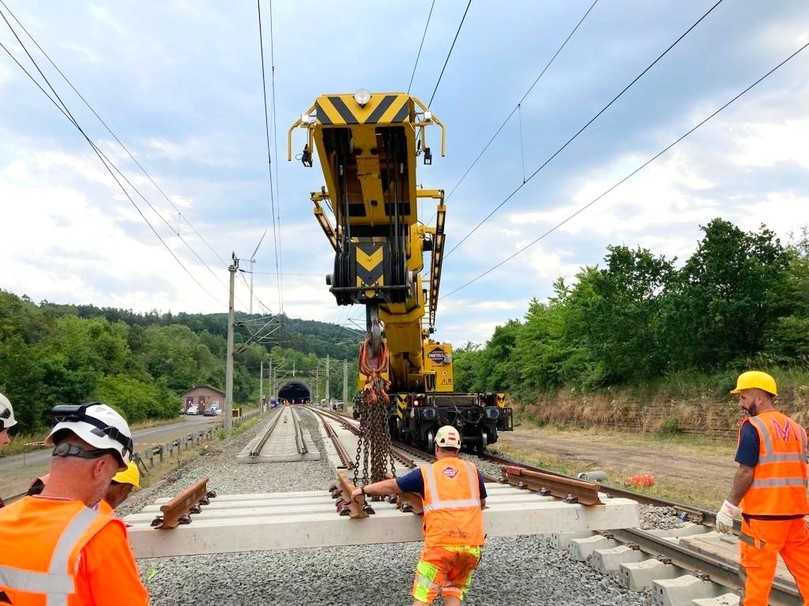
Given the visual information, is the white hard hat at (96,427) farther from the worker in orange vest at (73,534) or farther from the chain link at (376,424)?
the chain link at (376,424)

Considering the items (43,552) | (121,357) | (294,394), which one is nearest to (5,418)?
(43,552)

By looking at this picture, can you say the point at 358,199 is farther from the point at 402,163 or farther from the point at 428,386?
the point at 428,386

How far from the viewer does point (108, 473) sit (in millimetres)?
1936

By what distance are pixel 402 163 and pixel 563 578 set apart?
470 centimetres

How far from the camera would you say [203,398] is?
106438 millimetres

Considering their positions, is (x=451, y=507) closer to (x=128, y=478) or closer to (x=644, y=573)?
(x=128, y=478)

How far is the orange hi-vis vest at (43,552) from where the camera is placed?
1656 mm

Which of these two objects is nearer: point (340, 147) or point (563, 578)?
point (563, 578)

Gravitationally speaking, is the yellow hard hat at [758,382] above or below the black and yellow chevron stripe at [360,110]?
below

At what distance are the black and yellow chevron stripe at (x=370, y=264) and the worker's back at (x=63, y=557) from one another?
5.54 meters

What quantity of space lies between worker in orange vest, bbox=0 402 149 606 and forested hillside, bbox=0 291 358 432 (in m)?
22.4

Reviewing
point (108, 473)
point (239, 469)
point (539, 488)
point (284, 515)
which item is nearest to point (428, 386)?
point (239, 469)

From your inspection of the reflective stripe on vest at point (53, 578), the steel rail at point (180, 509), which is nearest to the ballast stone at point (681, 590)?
the steel rail at point (180, 509)

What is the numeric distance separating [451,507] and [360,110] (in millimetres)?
4402
